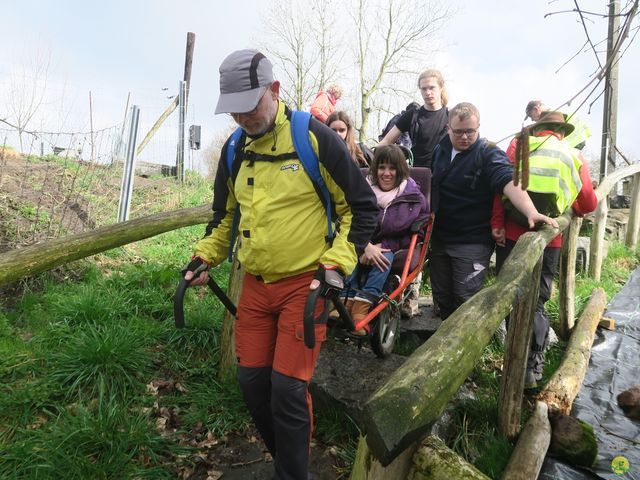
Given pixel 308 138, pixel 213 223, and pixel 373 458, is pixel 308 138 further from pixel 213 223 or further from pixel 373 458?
pixel 373 458

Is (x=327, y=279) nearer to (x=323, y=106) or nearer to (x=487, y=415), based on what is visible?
(x=487, y=415)

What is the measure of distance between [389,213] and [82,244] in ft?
7.14

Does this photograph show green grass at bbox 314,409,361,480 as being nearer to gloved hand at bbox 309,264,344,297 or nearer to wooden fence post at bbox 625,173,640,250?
gloved hand at bbox 309,264,344,297

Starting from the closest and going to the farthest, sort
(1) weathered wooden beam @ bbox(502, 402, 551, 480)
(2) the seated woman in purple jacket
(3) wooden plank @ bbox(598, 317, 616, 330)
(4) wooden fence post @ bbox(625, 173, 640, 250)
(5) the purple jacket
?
1. (1) weathered wooden beam @ bbox(502, 402, 551, 480)
2. (2) the seated woman in purple jacket
3. (5) the purple jacket
4. (3) wooden plank @ bbox(598, 317, 616, 330)
5. (4) wooden fence post @ bbox(625, 173, 640, 250)

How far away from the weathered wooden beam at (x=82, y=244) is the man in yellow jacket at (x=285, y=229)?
47.4 inches

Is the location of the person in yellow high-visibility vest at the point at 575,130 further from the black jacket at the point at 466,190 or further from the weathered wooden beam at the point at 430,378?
the weathered wooden beam at the point at 430,378

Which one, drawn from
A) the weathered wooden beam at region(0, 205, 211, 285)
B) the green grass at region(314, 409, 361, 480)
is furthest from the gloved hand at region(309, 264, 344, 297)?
the weathered wooden beam at region(0, 205, 211, 285)

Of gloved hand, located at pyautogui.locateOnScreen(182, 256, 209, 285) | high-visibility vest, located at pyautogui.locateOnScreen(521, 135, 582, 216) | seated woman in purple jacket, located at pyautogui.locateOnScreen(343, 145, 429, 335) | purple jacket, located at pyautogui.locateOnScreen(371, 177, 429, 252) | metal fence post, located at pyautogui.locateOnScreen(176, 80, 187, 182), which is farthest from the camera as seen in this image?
metal fence post, located at pyautogui.locateOnScreen(176, 80, 187, 182)

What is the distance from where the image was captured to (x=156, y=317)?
14.5ft

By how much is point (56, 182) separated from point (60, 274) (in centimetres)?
299

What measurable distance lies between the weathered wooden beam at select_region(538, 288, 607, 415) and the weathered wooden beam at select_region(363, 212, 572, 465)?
1.76 metres

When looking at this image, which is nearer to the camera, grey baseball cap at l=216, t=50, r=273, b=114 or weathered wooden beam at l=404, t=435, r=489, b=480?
weathered wooden beam at l=404, t=435, r=489, b=480

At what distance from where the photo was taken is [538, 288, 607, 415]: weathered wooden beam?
11.4 ft

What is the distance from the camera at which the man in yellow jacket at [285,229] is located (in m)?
2.19
